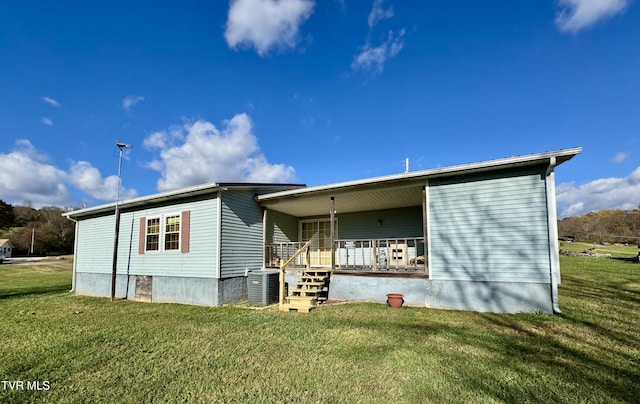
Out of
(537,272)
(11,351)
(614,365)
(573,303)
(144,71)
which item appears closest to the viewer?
(614,365)

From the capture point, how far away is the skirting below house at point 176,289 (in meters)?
8.90

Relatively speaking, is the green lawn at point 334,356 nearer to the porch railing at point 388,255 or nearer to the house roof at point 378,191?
the porch railing at point 388,255

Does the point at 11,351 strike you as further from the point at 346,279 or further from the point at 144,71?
the point at 144,71

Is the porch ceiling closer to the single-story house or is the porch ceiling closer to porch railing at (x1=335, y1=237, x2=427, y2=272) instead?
the single-story house

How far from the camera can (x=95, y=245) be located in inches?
514

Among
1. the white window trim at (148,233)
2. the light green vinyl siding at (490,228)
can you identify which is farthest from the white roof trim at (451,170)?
the white window trim at (148,233)

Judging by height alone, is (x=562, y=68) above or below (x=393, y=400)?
above

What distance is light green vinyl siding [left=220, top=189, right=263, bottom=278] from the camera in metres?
9.09

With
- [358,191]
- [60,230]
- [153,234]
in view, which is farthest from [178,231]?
[60,230]

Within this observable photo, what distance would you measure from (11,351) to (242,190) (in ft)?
20.5

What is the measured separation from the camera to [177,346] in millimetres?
4934

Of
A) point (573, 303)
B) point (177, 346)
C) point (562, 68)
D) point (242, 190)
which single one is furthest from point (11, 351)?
point (562, 68)

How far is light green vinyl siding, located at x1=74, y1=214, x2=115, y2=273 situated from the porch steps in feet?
29.0

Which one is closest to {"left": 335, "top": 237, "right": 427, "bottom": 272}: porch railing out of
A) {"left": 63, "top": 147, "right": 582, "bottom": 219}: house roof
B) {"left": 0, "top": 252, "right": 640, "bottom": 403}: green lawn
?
{"left": 0, "top": 252, "right": 640, "bottom": 403}: green lawn
